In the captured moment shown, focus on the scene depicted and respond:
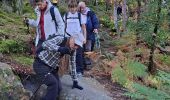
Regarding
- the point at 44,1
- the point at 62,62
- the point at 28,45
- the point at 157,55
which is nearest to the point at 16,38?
the point at 28,45

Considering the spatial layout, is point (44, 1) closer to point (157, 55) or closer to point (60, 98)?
point (60, 98)

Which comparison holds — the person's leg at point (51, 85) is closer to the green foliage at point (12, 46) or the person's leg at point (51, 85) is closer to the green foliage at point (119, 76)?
the green foliage at point (12, 46)

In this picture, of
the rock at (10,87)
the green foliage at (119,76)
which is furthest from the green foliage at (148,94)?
the green foliage at (119,76)

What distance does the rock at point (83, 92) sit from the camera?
868 cm

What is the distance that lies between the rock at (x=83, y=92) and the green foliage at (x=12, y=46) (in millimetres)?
1779

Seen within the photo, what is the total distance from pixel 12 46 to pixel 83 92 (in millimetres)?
2754

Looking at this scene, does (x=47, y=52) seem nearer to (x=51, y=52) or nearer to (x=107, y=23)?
(x=51, y=52)

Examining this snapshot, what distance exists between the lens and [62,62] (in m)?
8.41

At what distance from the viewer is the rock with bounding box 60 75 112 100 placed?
28.5 ft

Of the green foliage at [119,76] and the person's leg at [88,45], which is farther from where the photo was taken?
the person's leg at [88,45]

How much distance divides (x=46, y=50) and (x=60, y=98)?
143 cm

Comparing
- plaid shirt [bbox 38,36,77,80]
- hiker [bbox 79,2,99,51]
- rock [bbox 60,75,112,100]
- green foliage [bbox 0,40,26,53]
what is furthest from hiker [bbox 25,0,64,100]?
hiker [bbox 79,2,99,51]

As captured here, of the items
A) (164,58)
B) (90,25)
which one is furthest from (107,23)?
(90,25)

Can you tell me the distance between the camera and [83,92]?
9.03m
